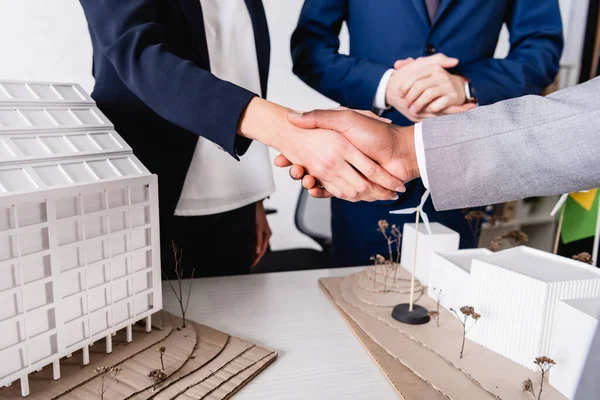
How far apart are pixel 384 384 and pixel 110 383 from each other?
43 cm

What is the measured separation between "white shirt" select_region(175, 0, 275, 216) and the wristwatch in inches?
22.0

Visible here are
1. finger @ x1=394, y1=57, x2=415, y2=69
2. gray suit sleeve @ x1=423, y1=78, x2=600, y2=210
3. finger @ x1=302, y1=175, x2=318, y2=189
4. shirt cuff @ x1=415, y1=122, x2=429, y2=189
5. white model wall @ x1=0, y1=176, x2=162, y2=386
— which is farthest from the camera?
finger @ x1=394, y1=57, x2=415, y2=69

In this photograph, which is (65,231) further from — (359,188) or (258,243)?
(258,243)

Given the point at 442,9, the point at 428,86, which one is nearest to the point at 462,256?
the point at 428,86

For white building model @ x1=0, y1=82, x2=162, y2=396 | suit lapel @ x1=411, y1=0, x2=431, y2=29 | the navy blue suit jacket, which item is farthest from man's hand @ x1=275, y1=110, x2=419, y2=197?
suit lapel @ x1=411, y1=0, x2=431, y2=29

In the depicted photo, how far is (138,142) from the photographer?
1.18 m

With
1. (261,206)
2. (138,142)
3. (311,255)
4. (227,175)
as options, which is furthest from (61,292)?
(311,255)

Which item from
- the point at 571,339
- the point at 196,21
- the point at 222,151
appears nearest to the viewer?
the point at 571,339

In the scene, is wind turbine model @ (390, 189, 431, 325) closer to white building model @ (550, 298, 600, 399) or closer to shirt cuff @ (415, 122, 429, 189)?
shirt cuff @ (415, 122, 429, 189)

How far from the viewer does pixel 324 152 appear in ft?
3.21

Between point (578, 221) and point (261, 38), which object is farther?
point (578, 221)

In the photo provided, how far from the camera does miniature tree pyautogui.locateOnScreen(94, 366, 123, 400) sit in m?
0.74

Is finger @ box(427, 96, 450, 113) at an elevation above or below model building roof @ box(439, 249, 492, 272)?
above

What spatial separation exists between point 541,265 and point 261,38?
86 centimetres
